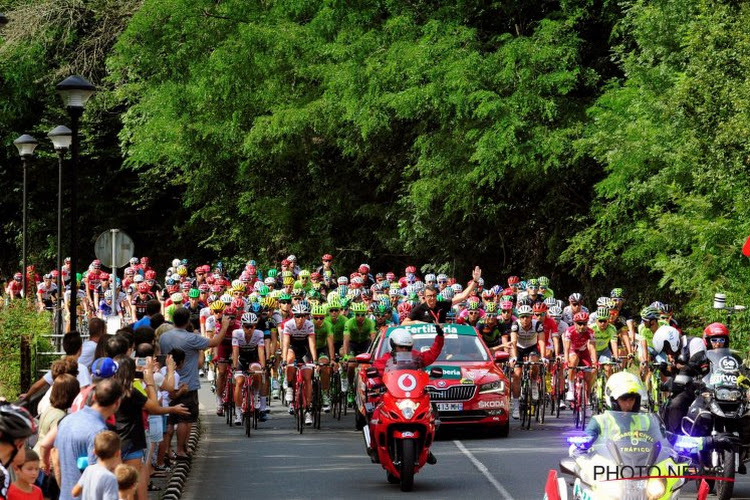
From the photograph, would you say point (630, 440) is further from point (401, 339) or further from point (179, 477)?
point (179, 477)

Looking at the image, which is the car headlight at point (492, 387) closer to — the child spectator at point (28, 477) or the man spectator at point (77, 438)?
the man spectator at point (77, 438)

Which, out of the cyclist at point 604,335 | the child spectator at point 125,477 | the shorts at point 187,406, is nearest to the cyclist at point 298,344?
the shorts at point 187,406

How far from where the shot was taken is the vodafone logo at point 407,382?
1545cm

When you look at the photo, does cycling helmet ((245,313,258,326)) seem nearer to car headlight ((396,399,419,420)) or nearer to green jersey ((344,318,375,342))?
green jersey ((344,318,375,342))

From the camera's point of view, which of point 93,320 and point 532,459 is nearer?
point 93,320

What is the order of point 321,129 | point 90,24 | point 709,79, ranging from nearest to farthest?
point 709,79
point 321,129
point 90,24

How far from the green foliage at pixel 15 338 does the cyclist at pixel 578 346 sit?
8.23m

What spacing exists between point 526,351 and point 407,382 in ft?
28.1

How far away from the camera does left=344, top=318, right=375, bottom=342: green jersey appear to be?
76.2ft

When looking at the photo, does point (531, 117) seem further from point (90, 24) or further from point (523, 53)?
point (90, 24)

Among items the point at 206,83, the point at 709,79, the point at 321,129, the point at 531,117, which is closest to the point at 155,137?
the point at 206,83

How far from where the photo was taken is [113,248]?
23891 mm

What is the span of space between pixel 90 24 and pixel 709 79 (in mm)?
29668

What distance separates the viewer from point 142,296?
31000 millimetres
